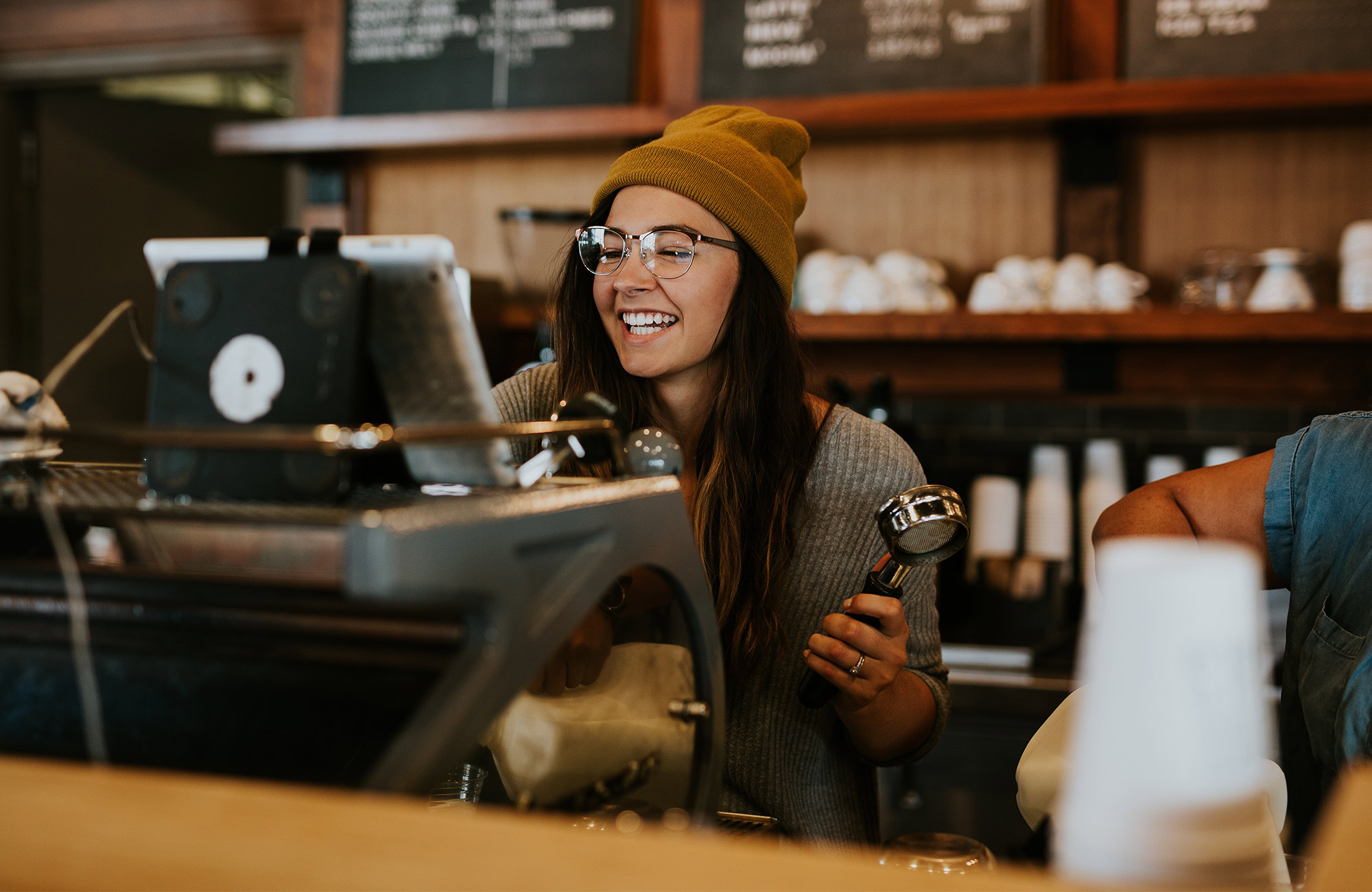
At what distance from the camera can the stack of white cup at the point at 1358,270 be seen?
7.09ft

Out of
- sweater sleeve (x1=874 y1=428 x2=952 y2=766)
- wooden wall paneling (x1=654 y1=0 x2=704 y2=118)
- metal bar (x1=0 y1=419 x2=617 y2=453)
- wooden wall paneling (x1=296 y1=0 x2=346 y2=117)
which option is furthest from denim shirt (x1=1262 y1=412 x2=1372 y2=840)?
wooden wall paneling (x1=296 y1=0 x2=346 y2=117)

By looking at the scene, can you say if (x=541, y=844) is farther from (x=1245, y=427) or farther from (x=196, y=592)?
(x=1245, y=427)

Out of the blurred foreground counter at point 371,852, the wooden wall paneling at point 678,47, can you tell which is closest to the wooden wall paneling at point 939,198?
the wooden wall paneling at point 678,47

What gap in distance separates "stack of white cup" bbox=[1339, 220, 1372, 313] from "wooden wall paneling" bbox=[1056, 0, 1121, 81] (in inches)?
23.1

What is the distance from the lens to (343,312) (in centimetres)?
74

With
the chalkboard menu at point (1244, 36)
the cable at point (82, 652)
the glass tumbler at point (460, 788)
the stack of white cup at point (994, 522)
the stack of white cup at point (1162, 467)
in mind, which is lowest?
the stack of white cup at point (994, 522)

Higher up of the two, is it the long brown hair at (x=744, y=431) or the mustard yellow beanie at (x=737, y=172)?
the mustard yellow beanie at (x=737, y=172)

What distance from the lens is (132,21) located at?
3.11 metres

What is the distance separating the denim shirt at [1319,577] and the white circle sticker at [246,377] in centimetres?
95

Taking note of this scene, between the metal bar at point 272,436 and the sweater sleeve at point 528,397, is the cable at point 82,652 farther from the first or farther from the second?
the sweater sleeve at point 528,397

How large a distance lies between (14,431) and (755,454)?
881 mm

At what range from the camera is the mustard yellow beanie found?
52.0 inches

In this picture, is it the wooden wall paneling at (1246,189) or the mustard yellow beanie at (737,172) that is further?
the wooden wall paneling at (1246,189)

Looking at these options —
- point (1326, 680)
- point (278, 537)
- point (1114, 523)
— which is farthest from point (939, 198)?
point (278, 537)
